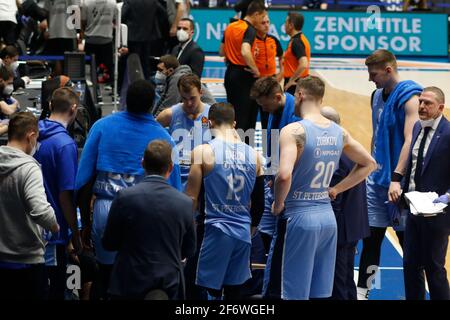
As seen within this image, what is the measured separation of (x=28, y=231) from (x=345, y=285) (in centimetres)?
253

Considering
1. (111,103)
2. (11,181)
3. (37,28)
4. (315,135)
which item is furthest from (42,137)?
(37,28)

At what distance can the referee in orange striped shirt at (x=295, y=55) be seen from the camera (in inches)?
494

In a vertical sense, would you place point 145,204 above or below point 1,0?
below

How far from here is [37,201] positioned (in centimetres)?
586

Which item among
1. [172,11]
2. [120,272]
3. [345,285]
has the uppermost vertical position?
[172,11]

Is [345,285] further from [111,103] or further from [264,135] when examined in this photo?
[111,103]

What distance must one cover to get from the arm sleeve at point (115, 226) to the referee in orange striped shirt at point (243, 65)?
617 centimetres

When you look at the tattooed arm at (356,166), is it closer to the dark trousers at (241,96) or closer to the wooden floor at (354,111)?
the dark trousers at (241,96)

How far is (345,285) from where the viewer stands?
729 centimetres

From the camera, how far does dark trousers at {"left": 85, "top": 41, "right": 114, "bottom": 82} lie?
13648 mm

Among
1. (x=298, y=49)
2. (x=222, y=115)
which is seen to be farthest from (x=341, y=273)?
(x=298, y=49)

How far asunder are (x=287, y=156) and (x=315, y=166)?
10.8 inches

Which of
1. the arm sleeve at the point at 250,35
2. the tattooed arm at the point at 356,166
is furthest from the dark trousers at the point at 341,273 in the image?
the arm sleeve at the point at 250,35

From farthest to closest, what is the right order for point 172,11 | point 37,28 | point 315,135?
1. point 37,28
2. point 172,11
3. point 315,135
